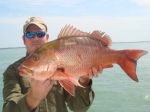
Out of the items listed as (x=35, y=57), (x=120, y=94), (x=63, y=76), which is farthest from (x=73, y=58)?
(x=120, y=94)

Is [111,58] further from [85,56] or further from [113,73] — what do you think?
[113,73]

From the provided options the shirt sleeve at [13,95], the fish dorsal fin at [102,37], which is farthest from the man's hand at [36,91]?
the fish dorsal fin at [102,37]

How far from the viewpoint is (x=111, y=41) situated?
3795 mm

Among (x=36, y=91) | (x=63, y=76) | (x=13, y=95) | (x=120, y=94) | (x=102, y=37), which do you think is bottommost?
(x=120, y=94)

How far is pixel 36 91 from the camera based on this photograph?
361 centimetres

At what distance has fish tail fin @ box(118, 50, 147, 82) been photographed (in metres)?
3.57

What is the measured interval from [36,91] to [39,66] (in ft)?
1.36

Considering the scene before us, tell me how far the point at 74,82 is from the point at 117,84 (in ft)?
72.4

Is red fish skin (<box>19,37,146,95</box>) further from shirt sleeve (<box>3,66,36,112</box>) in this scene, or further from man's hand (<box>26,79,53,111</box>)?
shirt sleeve (<box>3,66,36,112</box>)

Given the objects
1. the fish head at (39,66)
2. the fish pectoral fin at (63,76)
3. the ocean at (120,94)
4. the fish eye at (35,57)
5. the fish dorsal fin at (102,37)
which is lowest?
the ocean at (120,94)

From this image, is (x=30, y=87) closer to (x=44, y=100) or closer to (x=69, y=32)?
(x=44, y=100)

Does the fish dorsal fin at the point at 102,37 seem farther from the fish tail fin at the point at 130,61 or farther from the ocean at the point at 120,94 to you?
the ocean at the point at 120,94

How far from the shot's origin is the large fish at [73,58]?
3.27 m

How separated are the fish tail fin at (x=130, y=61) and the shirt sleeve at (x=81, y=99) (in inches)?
29.2
